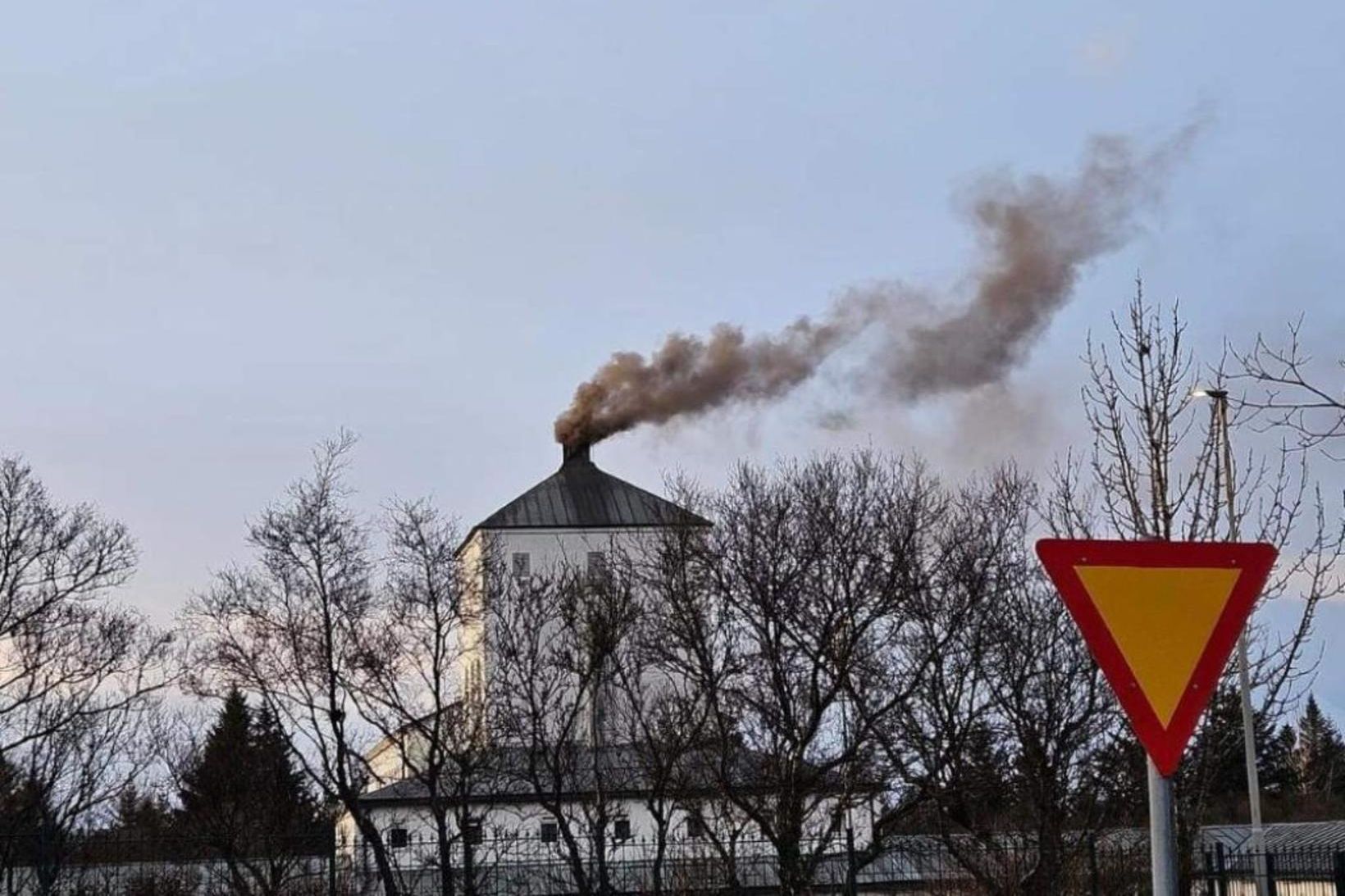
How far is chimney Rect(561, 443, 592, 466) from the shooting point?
2972 inches

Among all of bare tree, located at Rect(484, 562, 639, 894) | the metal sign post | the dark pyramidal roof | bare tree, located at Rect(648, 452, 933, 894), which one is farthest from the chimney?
the metal sign post

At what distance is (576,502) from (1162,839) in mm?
73225

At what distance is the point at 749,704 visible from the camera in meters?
32.6

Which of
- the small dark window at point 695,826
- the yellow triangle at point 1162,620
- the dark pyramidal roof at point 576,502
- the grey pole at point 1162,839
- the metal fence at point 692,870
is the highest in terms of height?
the dark pyramidal roof at point 576,502

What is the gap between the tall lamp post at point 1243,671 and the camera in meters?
17.9

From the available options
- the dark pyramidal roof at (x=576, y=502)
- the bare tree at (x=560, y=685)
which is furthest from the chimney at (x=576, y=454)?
the bare tree at (x=560, y=685)

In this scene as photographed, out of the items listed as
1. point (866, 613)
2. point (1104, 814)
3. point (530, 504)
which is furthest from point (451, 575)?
point (530, 504)

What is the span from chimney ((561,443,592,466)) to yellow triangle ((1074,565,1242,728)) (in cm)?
6928

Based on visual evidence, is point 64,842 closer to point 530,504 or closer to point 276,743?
point 276,743

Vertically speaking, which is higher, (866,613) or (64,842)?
(866,613)

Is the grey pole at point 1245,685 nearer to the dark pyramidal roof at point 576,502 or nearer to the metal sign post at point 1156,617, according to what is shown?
the metal sign post at point 1156,617

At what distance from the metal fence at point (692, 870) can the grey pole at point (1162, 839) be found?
15.9 metres

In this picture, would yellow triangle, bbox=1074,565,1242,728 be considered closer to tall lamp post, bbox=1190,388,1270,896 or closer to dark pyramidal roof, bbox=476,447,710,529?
tall lamp post, bbox=1190,388,1270,896

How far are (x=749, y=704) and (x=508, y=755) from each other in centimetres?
1031
